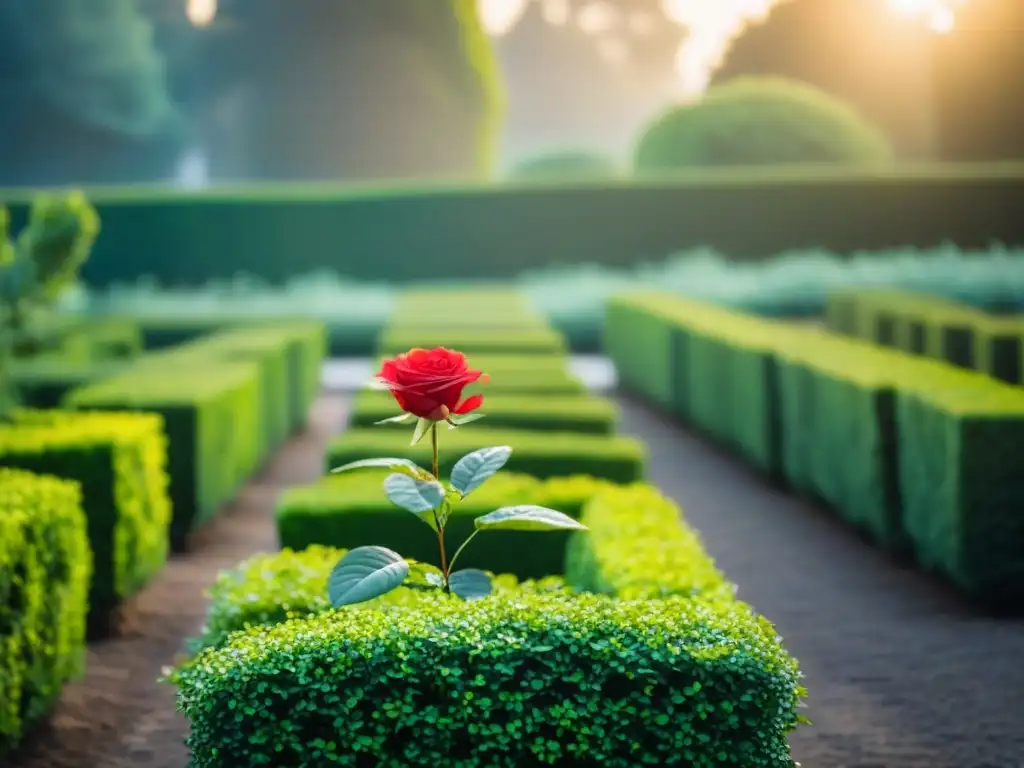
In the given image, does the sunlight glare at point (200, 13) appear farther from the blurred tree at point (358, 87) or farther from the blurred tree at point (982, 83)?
the blurred tree at point (982, 83)

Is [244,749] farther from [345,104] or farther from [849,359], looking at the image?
[345,104]

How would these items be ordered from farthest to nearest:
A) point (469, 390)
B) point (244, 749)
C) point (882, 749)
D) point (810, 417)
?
point (810, 417)
point (469, 390)
point (882, 749)
point (244, 749)

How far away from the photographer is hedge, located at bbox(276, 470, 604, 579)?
16.8 ft

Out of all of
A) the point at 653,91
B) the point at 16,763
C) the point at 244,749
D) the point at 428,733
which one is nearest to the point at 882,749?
the point at 428,733

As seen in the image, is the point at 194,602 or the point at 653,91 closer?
the point at 194,602

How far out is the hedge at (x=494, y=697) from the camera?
2994 millimetres

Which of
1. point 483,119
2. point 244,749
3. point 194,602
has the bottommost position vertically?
point 194,602

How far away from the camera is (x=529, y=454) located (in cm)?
622

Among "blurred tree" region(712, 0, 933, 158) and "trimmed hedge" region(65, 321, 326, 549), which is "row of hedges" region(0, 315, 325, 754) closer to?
"trimmed hedge" region(65, 321, 326, 549)

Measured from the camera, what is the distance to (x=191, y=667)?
3.30 m

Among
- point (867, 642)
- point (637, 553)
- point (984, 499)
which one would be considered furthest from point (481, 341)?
point (637, 553)

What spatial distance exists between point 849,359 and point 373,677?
6462 millimetres

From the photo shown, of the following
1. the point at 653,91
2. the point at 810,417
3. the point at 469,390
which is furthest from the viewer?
the point at 653,91

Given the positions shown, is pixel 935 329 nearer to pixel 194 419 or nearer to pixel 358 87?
pixel 194 419
